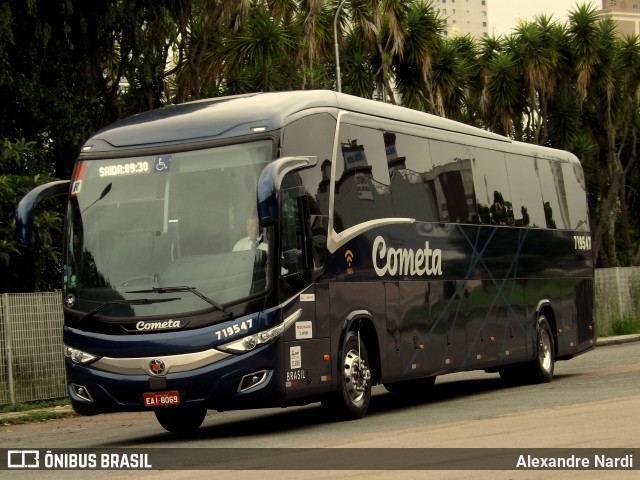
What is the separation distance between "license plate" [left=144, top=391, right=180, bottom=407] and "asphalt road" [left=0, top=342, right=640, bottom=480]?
42 cm

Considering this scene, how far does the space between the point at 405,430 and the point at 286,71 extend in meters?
37.9

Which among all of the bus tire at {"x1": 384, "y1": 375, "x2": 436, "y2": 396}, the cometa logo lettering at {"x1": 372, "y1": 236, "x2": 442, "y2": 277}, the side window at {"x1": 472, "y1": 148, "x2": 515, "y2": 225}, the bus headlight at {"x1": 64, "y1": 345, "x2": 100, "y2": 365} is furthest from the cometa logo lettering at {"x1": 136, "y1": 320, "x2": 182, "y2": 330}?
the bus tire at {"x1": 384, "y1": 375, "x2": 436, "y2": 396}

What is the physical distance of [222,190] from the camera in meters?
13.7

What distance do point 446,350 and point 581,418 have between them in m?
4.44

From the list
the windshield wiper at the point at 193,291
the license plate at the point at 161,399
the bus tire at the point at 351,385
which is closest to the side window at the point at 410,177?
the bus tire at the point at 351,385

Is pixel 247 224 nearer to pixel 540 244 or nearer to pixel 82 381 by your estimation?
pixel 82 381

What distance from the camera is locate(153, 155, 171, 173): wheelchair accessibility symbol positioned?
45.7 ft

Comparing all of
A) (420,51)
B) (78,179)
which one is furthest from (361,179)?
(420,51)

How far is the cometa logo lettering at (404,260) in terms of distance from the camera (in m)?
15.6

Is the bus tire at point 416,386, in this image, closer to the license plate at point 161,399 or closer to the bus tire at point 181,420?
the bus tire at point 181,420

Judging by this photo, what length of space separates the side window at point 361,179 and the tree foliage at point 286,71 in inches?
282

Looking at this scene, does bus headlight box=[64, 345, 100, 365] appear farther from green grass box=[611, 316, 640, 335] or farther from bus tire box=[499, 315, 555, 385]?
green grass box=[611, 316, 640, 335]

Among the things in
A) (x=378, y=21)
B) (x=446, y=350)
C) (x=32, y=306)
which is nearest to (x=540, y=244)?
(x=446, y=350)

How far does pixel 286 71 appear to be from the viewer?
5009 cm
